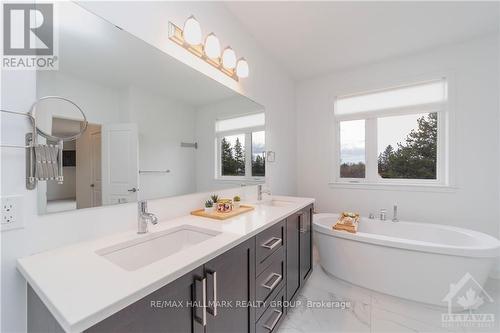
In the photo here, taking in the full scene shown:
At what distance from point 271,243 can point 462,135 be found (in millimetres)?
2623

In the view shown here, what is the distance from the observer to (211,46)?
159cm

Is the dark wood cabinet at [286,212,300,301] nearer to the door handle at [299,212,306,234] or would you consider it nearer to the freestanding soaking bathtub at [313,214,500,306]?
the door handle at [299,212,306,234]

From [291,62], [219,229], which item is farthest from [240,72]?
[219,229]

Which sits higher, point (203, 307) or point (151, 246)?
point (151, 246)

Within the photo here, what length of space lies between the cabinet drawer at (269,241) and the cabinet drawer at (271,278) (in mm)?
73

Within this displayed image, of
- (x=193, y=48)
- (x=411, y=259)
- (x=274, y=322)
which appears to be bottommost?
(x=274, y=322)

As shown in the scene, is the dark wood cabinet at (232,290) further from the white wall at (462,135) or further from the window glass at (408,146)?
the window glass at (408,146)

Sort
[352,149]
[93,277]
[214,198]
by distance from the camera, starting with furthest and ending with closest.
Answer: [352,149]
[214,198]
[93,277]

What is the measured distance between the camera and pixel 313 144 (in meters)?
3.27

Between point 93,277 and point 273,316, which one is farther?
point 273,316

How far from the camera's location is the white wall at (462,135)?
227cm

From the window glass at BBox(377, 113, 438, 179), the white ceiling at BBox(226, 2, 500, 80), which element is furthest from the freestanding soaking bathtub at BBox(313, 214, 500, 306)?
the white ceiling at BBox(226, 2, 500, 80)

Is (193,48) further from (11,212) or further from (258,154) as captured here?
(11,212)

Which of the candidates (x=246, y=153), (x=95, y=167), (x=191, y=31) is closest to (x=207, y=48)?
(x=191, y=31)
